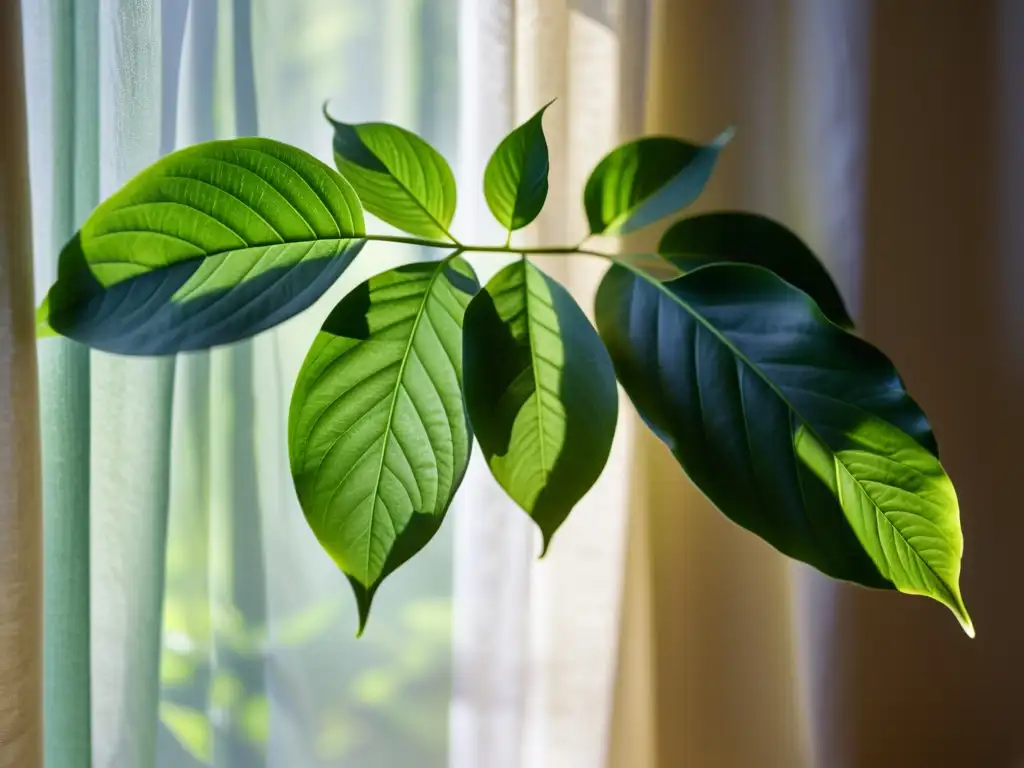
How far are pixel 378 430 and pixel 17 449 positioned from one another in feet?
0.86

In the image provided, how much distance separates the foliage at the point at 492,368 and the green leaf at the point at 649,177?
2.9 inches

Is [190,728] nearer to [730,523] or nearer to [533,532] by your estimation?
[533,532]

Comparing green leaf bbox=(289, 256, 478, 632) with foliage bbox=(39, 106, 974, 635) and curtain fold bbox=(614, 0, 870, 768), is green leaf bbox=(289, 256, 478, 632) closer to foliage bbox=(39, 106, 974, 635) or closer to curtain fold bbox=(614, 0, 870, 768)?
foliage bbox=(39, 106, 974, 635)

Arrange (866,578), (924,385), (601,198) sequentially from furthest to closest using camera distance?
1. (924,385)
2. (601,198)
3. (866,578)

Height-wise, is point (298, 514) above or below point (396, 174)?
below

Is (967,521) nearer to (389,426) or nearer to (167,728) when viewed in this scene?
(389,426)

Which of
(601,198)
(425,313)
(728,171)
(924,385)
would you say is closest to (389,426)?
(425,313)

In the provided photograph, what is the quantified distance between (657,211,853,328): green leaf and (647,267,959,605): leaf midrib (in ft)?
0.32

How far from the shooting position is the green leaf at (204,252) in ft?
1.66

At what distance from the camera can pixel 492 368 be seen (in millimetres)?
528

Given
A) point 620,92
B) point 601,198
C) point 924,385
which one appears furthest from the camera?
point 924,385

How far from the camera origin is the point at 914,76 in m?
0.89

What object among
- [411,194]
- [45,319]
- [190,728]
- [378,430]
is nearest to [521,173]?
[411,194]

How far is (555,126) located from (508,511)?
1.26ft
